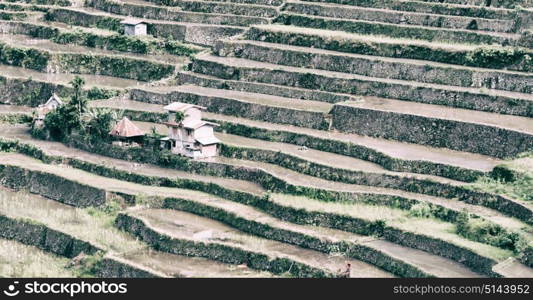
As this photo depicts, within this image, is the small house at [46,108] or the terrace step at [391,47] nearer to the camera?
the terrace step at [391,47]

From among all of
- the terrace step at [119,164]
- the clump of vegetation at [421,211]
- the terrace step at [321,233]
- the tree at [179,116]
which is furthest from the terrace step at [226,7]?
the clump of vegetation at [421,211]

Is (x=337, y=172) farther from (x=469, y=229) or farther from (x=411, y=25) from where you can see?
(x=411, y=25)

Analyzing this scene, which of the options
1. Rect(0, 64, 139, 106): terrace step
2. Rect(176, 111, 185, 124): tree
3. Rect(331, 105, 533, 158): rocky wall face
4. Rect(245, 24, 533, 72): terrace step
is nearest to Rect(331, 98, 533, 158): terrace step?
Rect(331, 105, 533, 158): rocky wall face

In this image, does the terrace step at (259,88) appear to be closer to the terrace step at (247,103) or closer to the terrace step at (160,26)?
the terrace step at (247,103)

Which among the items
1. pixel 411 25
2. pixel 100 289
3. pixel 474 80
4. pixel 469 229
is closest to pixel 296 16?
pixel 411 25

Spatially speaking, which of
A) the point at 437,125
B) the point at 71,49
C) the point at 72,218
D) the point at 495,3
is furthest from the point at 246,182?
the point at 71,49

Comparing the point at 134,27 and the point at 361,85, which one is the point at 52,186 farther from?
the point at 134,27

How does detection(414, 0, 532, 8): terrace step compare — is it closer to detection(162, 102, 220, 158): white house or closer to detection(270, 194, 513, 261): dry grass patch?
detection(162, 102, 220, 158): white house
